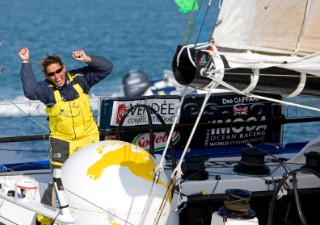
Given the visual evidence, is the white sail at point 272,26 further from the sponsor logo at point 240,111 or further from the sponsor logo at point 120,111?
the sponsor logo at point 240,111

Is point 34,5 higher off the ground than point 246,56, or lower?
lower

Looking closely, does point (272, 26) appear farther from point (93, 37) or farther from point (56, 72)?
point (93, 37)

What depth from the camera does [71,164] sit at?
7.76m

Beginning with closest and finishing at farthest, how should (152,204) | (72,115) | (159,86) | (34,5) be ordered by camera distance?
(152,204) < (72,115) < (159,86) < (34,5)

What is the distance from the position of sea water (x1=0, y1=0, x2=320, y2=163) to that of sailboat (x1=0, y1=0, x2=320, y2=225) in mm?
1765

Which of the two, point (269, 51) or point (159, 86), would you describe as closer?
point (269, 51)

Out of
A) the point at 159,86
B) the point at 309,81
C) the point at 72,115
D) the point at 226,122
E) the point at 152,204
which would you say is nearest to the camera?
the point at 309,81

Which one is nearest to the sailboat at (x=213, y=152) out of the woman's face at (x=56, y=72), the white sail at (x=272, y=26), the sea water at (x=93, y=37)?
the white sail at (x=272, y=26)

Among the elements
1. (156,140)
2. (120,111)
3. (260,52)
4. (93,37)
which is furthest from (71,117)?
(93,37)

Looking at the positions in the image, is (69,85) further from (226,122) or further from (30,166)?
(226,122)

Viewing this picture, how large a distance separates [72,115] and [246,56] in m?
1.95

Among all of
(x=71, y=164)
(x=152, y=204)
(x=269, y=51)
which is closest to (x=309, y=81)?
(x=269, y=51)

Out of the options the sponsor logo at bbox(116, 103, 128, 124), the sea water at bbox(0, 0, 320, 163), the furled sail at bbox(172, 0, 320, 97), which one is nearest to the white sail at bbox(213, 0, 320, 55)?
the furled sail at bbox(172, 0, 320, 97)

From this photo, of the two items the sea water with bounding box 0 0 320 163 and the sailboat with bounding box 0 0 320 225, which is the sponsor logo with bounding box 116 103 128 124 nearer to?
the sailboat with bounding box 0 0 320 225
